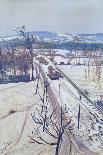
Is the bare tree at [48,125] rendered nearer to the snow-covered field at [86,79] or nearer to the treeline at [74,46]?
the snow-covered field at [86,79]

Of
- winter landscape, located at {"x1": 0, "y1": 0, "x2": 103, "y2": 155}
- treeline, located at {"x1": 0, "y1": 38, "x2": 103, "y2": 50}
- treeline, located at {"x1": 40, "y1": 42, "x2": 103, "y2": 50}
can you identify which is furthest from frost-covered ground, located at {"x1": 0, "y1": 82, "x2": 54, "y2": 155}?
treeline, located at {"x1": 40, "y1": 42, "x2": 103, "y2": 50}

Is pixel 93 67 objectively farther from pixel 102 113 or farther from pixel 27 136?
pixel 27 136

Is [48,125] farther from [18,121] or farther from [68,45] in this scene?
[68,45]

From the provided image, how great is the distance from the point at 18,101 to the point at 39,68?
9.07 meters

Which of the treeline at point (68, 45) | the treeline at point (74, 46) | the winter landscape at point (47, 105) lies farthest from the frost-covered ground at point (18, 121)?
the treeline at point (74, 46)

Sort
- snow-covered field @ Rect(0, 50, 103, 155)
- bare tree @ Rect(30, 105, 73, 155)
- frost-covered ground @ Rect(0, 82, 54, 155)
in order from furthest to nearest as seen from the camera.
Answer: bare tree @ Rect(30, 105, 73, 155) < snow-covered field @ Rect(0, 50, 103, 155) < frost-covered ground @ Rect(0, 82, 54, 155)

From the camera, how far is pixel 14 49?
24141 millimetres

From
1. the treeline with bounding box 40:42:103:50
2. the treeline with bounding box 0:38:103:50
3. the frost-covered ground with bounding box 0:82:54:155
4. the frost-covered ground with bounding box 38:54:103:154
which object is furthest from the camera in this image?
the treeline with bounding box 40:42:103:50

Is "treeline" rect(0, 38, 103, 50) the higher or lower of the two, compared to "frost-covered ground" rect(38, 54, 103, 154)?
higher

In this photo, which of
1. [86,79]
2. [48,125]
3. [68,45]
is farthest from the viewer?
[68,45]

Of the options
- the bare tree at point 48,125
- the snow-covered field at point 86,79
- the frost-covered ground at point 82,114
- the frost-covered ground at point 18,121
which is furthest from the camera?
the snow-covered field at point 86,79

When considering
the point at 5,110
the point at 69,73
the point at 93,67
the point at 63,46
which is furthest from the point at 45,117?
the point at 63,46

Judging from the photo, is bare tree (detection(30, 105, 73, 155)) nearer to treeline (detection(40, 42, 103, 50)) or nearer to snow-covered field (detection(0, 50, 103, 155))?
snow-covered field (detection(0, 50, 103, 155))

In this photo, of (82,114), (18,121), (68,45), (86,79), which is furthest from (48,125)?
(68,45)
